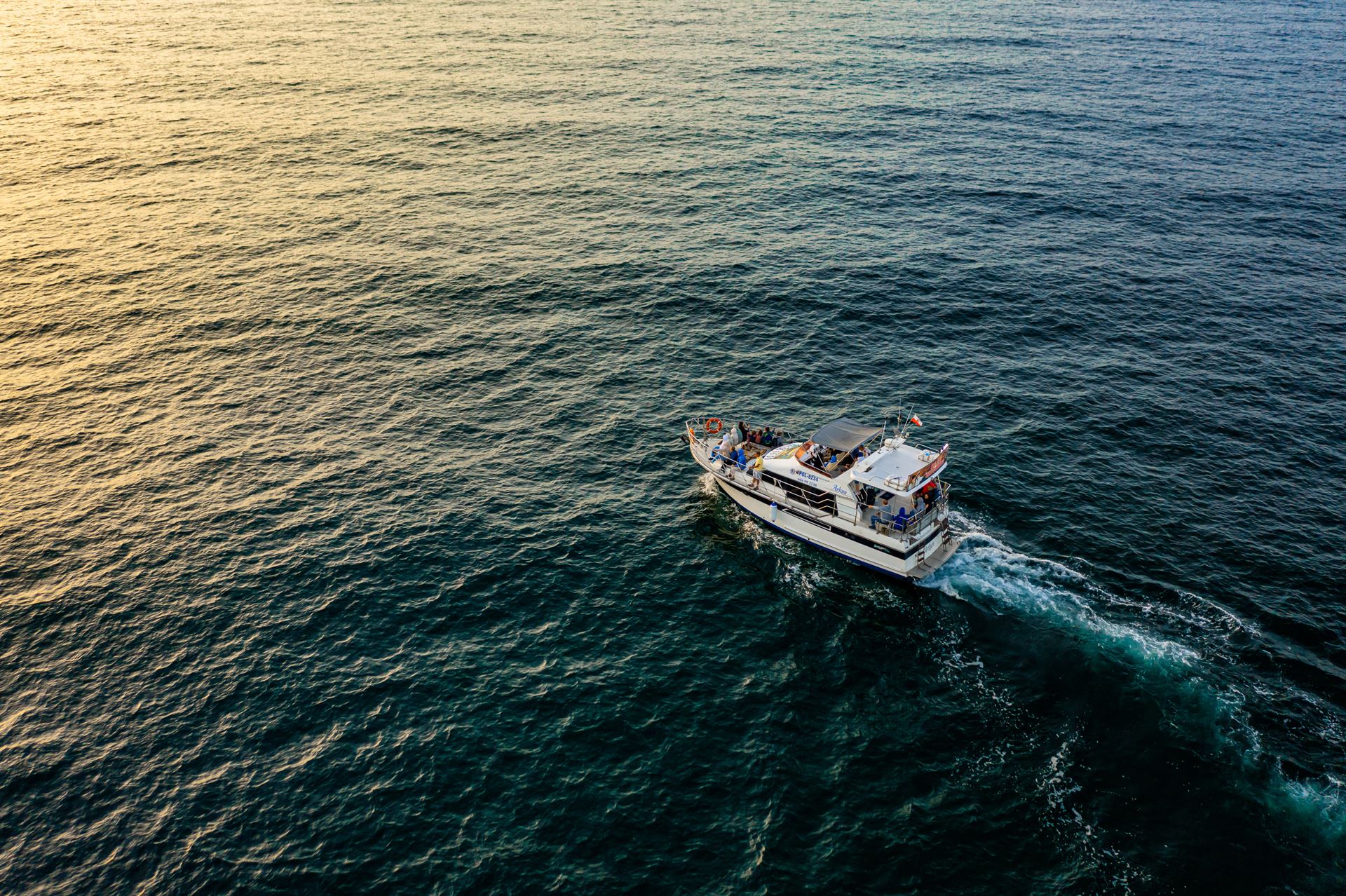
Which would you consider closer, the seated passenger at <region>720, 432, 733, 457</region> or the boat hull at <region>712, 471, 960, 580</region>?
the boat hull at <region>712, 471, 960, 580</region>

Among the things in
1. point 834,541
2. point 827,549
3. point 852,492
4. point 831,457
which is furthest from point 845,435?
point 827,549

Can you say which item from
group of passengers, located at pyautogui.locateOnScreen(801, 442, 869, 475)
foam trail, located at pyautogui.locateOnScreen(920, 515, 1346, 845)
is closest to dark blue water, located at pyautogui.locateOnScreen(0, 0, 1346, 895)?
foam trail, located at pyautogui.locateOnScreen(920, 515, 1346, 845)

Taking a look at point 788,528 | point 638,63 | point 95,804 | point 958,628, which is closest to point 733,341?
point 788,528

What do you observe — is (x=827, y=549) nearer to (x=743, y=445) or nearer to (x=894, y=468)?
(x=894, y=468)

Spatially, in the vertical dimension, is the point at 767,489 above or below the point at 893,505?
below

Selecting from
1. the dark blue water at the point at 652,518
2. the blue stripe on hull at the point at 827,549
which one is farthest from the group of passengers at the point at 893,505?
the dark blue water at the point at 652,518

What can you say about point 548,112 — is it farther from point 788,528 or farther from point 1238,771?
point 1238,771

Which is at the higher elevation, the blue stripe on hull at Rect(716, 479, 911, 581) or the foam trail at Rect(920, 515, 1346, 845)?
the foam trail at Rect(920, 515, 1346, 845)

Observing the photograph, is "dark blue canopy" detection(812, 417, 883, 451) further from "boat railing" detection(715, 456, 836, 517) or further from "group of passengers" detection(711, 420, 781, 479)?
"group of passengers" detection(711, 420, 781, 479)
